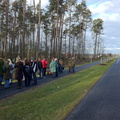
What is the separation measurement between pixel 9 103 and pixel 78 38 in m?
51.6

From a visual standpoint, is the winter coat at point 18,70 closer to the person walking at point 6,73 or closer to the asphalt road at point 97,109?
the person walking at point 6,73

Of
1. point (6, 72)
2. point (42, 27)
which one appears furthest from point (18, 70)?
point (42, 27)

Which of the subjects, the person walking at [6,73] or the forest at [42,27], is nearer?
the person walking at [6,73]

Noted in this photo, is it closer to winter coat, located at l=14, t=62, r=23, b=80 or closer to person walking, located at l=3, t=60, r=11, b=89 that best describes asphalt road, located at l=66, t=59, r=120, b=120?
winter coat, located at l=14, t=62, r=23, b=80

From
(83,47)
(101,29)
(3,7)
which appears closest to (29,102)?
(3,7)

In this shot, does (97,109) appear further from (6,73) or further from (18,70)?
(6,73)

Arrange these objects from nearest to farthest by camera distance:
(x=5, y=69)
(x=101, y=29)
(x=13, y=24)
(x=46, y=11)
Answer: (x=5, y=69), (x=13, y=24), (x=46, y=11), (x=101, y=29)

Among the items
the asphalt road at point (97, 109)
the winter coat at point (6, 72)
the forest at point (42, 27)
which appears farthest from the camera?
the forest at point (42, 27)

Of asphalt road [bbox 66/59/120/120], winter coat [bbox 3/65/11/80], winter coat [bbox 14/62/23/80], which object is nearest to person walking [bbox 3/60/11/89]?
winter coat [bbox 3/65/11/80]

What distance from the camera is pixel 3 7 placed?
78.2 ft

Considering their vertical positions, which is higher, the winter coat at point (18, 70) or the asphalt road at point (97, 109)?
the winter coat at point (18, 70)

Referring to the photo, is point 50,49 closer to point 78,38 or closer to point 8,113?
point 78,38

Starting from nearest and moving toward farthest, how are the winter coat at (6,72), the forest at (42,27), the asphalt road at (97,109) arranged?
the asphalt road at (97,109) → the winter coat at (6,72) → the forest at (42,27)

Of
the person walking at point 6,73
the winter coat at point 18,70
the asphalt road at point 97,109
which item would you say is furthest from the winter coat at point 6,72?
the asphalt road at point 97,109
